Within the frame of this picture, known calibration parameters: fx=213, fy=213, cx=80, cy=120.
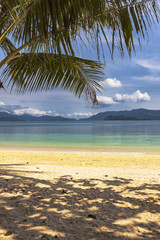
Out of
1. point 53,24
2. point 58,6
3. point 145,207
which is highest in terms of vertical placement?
point 58,6

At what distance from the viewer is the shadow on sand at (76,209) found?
2.80m

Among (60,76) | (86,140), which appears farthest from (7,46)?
(86,140)

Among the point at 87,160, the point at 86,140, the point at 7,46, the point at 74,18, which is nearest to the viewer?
the point at 74,18

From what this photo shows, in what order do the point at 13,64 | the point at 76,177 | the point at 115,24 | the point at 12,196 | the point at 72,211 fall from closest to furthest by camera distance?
the point at 115,24 → the point at 72,211 → the point at 12,196 → the point at 13,64 → the point at 76,177

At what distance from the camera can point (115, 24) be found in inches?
112

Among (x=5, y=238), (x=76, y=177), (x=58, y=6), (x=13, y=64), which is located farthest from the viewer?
(x=76, y=177)

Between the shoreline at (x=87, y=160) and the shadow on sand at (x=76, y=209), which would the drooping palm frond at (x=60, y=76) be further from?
the shoreline at (x=87, y=160)

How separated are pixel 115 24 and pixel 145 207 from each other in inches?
119

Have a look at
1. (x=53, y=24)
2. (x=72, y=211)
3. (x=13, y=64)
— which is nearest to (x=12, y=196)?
(x=72, y=211)

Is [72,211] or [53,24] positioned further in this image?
[72,211]

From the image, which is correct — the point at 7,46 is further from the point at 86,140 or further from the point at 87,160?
the point at 86,140

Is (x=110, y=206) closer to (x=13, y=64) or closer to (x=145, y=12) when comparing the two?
(x=145, y=12)

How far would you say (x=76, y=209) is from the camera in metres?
3.53

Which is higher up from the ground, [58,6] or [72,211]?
[58,6]
